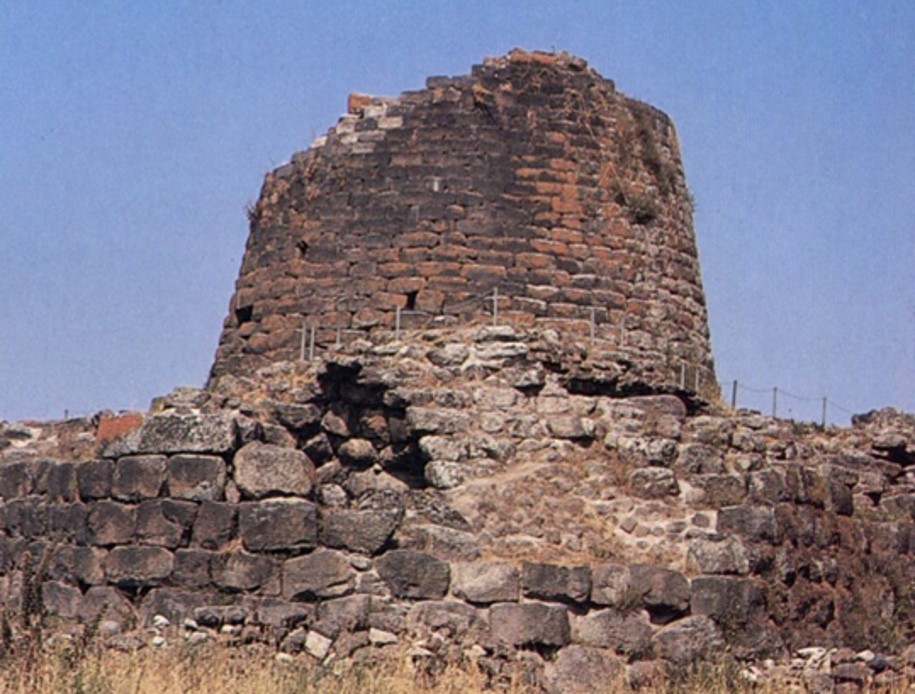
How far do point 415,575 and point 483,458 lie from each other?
152 cm

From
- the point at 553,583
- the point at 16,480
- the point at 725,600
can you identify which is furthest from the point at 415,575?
the point at 16,480

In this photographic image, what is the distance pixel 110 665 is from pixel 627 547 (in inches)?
144

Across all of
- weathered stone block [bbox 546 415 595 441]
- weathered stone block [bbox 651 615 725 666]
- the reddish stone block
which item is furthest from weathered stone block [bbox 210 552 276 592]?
the reddish stone block

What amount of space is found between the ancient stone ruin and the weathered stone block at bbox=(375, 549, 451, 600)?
0.8 inches

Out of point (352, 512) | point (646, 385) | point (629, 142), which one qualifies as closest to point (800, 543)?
point (646, 385)

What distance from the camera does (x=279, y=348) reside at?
16.8m

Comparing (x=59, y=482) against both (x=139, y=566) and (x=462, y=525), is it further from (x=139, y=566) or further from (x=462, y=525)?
(x=462, y=525)

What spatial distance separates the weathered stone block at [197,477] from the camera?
1330 centimetres

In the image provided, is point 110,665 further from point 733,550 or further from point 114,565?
point 733,550

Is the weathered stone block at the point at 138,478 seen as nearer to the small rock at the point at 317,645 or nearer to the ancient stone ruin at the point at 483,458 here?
the ancient stone ruin at the point at 483,458

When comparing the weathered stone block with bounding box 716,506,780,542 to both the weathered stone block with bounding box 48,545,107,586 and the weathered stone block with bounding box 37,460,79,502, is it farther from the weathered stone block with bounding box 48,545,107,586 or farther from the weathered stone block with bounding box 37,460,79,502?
the weathered stone block with bounding box 37,460,79,502

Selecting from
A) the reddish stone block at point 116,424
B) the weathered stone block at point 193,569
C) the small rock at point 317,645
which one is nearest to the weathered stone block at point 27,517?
the reddish stone block at point 116,424

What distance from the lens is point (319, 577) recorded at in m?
12.9

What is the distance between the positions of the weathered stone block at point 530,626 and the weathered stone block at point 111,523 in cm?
281
